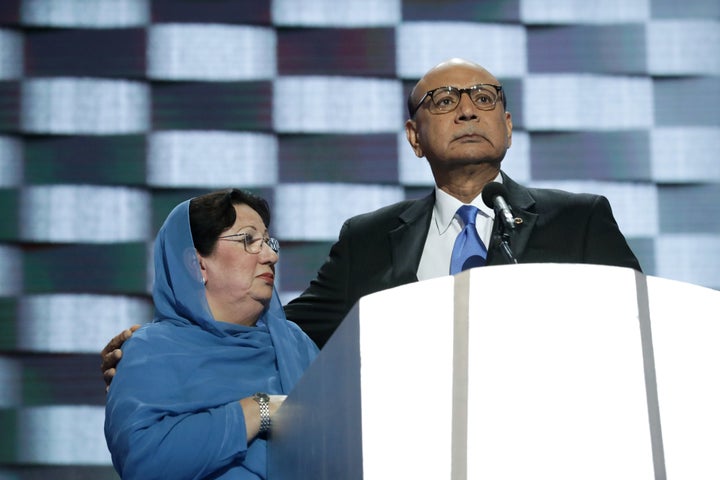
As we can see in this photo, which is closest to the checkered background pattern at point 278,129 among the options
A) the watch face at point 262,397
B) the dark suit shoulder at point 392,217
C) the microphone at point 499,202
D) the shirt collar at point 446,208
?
the dark suit shoulder at point 392,217

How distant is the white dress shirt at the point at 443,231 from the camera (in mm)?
2201

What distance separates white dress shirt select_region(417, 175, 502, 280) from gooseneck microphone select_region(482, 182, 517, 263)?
61 centimetres

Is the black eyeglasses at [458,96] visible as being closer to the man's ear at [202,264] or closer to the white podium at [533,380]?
the man's ear at [202,264]

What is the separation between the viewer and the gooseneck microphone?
57.7 inches

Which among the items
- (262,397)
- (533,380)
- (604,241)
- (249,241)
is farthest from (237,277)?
(533,380)

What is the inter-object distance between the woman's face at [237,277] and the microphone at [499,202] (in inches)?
20.1

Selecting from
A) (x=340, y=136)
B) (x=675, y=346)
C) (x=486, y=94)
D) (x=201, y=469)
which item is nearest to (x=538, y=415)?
(x=675, y=346)

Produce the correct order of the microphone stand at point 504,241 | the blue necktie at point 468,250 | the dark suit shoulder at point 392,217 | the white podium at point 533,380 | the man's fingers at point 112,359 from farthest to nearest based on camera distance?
the dark suit shoulder at point 392,217
the blue necktie at point 468,250
the man's fingers at point 112,359
the microphone stand at point 504,241
the white podium at point 533,380

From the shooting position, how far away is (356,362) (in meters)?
0.95

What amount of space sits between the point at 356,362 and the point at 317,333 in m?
1.37

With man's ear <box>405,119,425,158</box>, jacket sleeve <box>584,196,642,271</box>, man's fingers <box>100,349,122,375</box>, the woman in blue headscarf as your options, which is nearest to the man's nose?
man's ear <box>405,119,425,158</box>

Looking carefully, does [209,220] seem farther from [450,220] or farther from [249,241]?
[450,220]

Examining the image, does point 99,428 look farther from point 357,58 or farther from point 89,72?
point 357,58

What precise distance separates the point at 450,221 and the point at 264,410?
683mm
